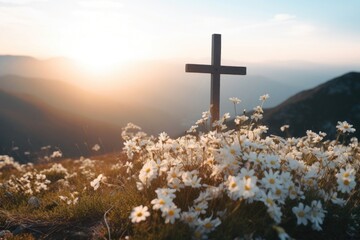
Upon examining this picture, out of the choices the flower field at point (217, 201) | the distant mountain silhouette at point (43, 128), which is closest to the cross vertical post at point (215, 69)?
the flower field at point (217, 201)

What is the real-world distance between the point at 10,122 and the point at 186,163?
14120 cm

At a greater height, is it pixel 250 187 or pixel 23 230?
pixel 250 187

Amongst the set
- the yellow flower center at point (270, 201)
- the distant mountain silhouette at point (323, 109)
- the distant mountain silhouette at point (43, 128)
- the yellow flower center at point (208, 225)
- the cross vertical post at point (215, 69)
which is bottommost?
the distant mountain silhouette at point (43, 128)

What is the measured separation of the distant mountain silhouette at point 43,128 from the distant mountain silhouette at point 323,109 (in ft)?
205

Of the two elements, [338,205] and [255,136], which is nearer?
[338,205]

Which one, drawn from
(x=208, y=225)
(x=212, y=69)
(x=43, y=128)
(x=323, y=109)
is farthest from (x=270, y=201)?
(x=43, y=128)

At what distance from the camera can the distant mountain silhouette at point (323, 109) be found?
6675 cm

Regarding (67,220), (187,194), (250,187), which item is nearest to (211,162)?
A: (187,194)

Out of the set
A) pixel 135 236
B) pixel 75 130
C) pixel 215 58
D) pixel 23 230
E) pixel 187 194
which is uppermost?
pixel 215 58

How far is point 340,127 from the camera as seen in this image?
6609 millimetres

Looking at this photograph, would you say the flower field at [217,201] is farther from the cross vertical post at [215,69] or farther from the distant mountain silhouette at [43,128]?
the distant mountain silhouette at [43,128]

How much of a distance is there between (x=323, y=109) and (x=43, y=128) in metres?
96.0

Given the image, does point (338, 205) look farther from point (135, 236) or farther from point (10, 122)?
point (10, 122)

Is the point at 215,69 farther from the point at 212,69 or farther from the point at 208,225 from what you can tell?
the point at 208,225
